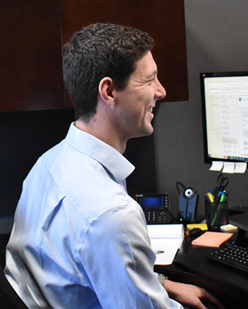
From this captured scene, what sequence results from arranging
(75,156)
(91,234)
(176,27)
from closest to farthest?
(91,234)
(75,156)
(176,27)

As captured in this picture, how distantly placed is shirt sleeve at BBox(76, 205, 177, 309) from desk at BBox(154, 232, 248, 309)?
35cm

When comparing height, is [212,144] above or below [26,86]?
below

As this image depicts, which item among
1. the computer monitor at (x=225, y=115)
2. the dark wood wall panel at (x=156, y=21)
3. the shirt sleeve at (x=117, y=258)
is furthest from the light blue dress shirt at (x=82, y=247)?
the computer monitor at (x=225, y=115)

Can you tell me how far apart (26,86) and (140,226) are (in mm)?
763

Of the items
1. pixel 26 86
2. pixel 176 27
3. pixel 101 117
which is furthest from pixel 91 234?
pixel 176 27

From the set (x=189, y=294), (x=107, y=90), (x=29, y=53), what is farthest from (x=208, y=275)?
(x=29, y=53)

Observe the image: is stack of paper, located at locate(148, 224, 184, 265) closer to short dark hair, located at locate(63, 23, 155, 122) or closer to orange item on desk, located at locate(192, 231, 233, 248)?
orange item on desk, located at locate(192, 231, 233, 248)

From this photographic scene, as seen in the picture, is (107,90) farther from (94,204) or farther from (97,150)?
(94,204)

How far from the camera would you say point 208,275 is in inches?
42.8

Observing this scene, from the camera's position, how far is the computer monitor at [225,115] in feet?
4.86

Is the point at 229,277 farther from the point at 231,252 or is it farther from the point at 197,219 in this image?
the point at 197,219

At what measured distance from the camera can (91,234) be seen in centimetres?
73

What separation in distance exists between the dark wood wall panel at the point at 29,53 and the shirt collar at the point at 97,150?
0.45 metres

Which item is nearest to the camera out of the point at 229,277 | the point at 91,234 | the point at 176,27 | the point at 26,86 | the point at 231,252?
the point at 91,234
